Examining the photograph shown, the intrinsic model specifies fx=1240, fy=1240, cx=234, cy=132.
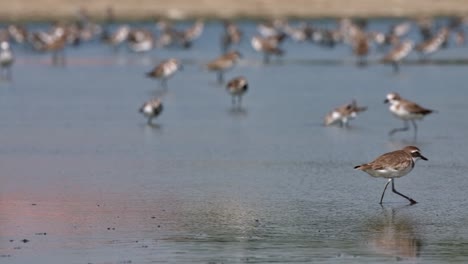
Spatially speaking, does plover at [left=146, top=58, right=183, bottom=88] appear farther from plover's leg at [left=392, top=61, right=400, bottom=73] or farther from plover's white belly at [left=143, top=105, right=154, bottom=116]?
plover's white belly at [left=143, top=105, right=154, bottom=116]

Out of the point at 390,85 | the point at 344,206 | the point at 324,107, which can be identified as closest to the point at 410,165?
the point at 344,206

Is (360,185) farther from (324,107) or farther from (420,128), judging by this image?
(324,107)

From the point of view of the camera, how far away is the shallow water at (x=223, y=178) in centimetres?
909

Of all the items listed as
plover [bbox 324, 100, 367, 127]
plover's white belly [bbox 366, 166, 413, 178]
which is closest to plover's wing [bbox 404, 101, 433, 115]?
plover [bbox 324, 100, 367, 127]

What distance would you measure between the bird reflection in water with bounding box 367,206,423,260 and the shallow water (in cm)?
2

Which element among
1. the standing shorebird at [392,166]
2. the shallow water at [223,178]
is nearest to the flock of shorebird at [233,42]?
the shallow water at [223,178]

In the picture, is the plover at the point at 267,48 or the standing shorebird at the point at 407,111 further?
the plover at the point at 267,48

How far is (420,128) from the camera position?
1700 centimetres

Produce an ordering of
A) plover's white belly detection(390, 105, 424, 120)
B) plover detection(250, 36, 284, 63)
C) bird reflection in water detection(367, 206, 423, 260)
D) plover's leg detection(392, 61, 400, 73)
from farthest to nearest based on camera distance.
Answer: plover detection(250, 36, 284, 63)
plover's leg detection(392, 61, 400, 73)
plover's white belly detection(390, 105, 424, 120)
bird reflection in water detection(367, 206, 423, 260)

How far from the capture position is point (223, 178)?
12.5 metres

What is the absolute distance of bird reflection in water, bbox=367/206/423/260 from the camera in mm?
8863

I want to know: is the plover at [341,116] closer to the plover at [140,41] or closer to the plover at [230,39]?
the plover at [230,39]

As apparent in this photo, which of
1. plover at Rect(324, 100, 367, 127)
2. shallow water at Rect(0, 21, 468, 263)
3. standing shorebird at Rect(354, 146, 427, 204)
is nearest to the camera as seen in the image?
shallow water at Rect(0, 21, 468, 263)

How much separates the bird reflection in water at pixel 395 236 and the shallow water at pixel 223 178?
0.06 feet
